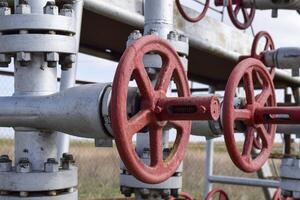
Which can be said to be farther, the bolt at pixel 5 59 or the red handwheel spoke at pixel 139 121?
the bolt at pixel 5 59

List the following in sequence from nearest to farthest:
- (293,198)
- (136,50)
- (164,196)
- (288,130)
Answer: (136,50), (164,196), (288,130), (293,198)

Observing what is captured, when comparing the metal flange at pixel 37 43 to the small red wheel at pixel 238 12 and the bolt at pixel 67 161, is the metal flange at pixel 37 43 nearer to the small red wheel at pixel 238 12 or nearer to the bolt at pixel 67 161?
the bolt at pixel 67 161

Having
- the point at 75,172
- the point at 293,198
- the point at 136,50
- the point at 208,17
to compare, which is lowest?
the point at 293,198

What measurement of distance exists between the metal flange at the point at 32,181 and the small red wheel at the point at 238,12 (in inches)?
34.8

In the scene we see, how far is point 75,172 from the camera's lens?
28.9 inches

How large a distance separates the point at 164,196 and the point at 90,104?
18.6 inches

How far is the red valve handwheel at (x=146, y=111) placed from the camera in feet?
1.84

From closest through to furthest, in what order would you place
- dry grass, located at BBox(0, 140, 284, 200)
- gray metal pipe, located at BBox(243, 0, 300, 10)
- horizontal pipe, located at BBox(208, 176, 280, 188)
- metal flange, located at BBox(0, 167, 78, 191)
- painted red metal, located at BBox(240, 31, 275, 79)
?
metal flange, located at BBox(0, 167, 78, 191) < gray metal pipe, located at BBox(243, 0, 300, 10) < painted red metal, located at BBox(240, 31, 275, 79) < horizontal pipe, located at BBox(208, 176, 280, 188) < dry grass, located at BBox(0, 140, 284, 200)

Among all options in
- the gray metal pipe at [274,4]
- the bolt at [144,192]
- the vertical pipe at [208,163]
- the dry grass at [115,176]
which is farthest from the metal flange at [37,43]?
the dry grass at [115,176]

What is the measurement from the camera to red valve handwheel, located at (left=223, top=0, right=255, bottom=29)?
1452 millimetres

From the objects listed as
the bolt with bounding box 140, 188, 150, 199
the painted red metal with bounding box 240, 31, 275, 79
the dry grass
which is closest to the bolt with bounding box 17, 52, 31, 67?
the bolt with bounding box 140, 188, 150, 199

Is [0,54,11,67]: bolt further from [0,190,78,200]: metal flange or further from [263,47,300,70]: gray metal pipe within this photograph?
[263,47,300,70]: gray metal pipe

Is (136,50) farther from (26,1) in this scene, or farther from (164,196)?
(164,196)

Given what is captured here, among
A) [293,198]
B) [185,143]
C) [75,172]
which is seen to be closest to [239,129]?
[185,143]
